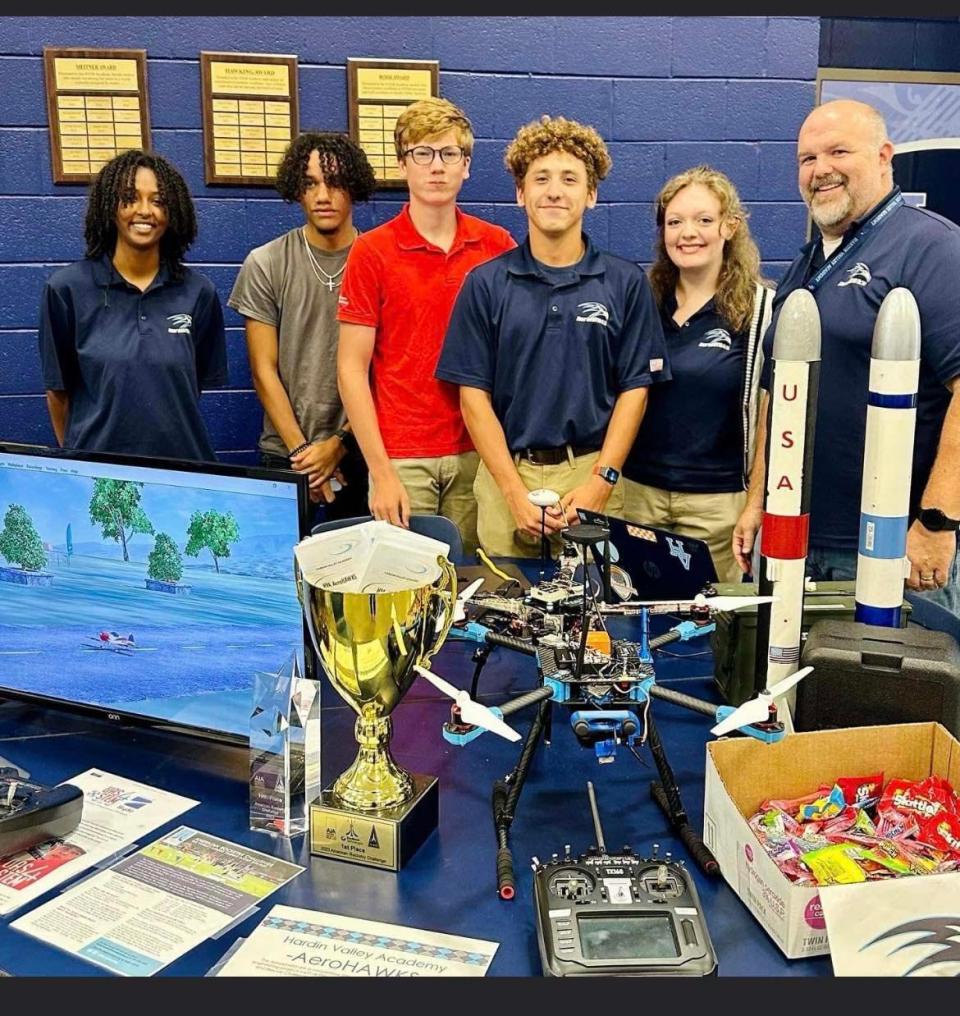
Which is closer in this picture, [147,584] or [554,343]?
[147,584]

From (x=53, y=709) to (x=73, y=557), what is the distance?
0.88ft

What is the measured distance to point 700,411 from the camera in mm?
2881

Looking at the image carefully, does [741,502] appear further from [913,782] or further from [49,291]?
[49,291]

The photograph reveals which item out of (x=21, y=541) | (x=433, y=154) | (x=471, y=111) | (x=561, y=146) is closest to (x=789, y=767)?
(x=21, y=541)

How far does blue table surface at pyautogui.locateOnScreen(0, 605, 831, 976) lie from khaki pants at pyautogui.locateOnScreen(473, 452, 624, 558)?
2.87 ft

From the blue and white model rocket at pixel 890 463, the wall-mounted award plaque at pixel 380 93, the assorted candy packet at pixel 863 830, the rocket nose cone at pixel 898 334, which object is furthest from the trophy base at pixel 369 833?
the wall-mounted award plaque at pixel 380 93

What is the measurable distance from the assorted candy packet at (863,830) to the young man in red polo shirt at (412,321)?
168cm

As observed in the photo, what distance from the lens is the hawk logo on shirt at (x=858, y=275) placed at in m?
2.44

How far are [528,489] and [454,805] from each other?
1413 mm

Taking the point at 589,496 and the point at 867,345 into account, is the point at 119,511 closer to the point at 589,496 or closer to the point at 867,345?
the point at 589,496

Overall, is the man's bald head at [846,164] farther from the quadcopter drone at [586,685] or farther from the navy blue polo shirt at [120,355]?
the navy blue polo shirt at [120,355]

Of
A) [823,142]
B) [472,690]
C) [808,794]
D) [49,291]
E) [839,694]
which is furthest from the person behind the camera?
[49,291]

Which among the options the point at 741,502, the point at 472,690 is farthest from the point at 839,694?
the point at 741,502

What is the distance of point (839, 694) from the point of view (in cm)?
161
